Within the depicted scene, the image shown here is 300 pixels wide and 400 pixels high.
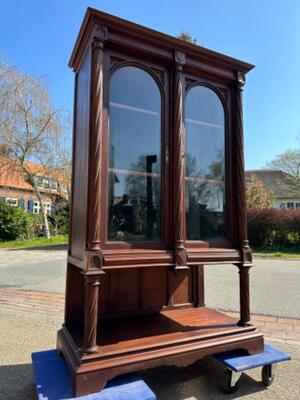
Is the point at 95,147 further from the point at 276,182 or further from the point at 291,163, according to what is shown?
the point at 276,182

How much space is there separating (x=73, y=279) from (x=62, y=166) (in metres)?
16.6

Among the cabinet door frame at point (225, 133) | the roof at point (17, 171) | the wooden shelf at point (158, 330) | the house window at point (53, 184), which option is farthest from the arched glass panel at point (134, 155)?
the house window at point (53, 184)

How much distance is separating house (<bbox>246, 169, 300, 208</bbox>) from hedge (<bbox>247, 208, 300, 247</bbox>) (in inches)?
432

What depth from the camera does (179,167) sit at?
234cm

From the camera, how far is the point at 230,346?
7.75 feet

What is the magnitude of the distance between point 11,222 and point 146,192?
52.7ft

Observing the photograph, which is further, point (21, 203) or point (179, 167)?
point (21, 203)

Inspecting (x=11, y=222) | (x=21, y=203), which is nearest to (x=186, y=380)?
(x=11, y=222)

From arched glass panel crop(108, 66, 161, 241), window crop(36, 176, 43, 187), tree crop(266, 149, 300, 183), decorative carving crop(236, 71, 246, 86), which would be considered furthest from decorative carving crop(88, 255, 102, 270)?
tree crop(266, 149, 300, 183)

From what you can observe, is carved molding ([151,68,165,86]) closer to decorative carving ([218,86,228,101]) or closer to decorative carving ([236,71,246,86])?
decorative carving ([218,86,228,101])

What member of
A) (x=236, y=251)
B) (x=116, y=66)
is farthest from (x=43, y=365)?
(x=116, y=66)

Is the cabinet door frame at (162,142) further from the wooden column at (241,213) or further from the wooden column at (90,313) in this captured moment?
the wooden column at (241,213)

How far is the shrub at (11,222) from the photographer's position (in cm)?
1644

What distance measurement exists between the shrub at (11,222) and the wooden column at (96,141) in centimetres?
1611
